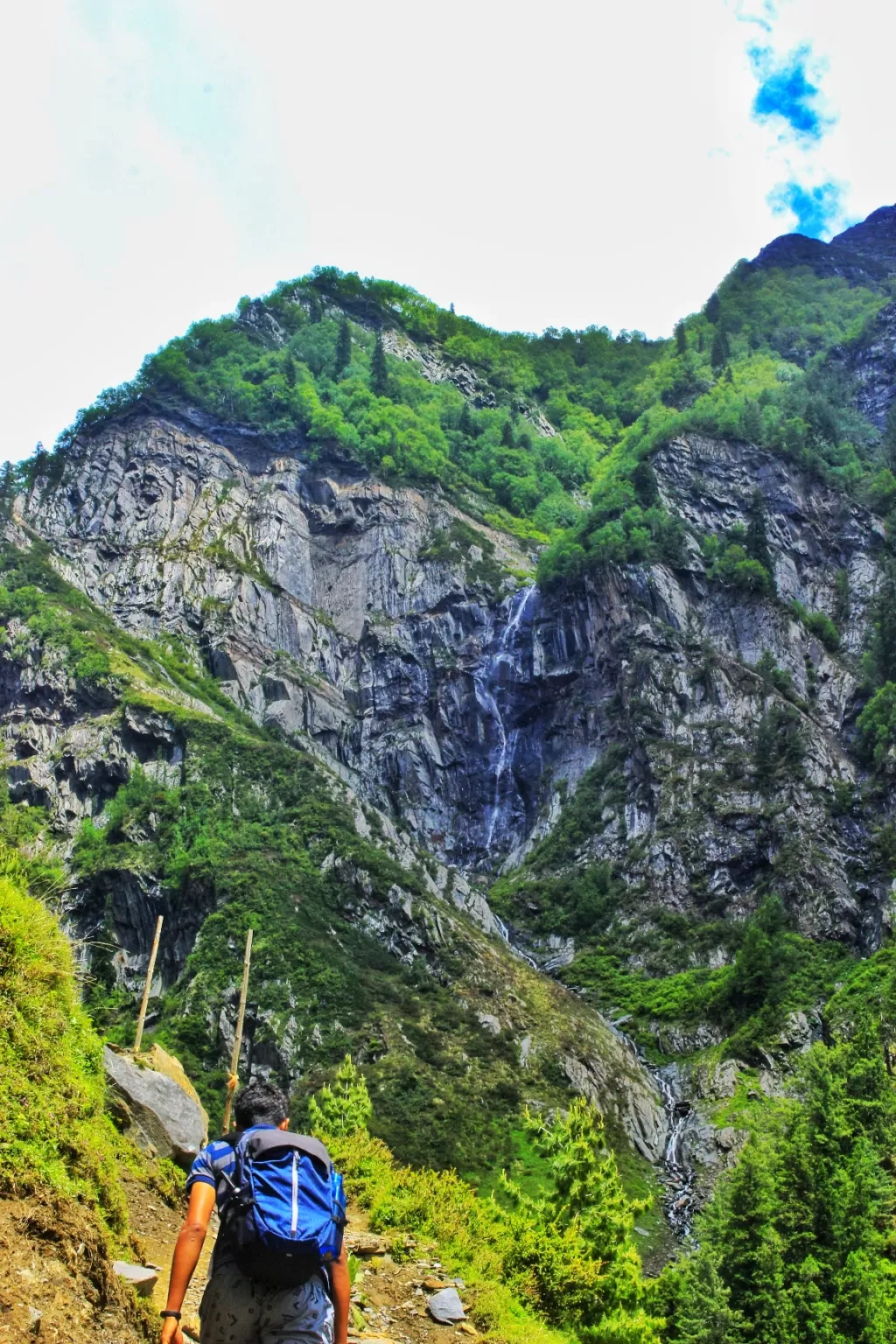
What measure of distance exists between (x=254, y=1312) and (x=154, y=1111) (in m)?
13.6

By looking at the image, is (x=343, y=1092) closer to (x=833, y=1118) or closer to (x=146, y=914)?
(x=833, y=1118)

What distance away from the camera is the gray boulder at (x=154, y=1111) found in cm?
1638

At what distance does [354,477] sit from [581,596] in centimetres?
2845

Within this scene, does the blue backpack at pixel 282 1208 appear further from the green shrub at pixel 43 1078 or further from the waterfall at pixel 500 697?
the waterfall at pixel 500 697

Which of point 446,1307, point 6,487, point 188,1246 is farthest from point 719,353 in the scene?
point 188,1246

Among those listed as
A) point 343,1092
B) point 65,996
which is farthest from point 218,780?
point 65,996

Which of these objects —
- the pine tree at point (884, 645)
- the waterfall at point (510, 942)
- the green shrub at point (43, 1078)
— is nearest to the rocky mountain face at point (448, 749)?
the waterfall at point (510, 942)

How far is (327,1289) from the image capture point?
505 centimetres

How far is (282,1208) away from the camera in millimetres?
4812

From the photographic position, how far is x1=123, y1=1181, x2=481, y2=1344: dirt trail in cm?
1116

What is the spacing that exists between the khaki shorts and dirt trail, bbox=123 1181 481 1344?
5843mm

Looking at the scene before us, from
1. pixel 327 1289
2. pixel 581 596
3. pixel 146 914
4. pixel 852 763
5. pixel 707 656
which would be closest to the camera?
pixel 327 1289

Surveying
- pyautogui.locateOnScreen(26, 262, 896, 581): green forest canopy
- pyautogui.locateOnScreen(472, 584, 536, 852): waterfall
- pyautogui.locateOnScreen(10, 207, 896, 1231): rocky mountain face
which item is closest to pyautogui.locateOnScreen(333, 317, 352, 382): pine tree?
pyautogui.locateOnScreen(26, 262, 896, 581): green forest canopy

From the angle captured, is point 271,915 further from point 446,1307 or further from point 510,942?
point 446,1307
